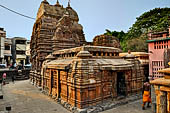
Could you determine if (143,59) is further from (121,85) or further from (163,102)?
(163,102)

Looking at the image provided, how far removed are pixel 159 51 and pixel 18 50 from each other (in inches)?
1374

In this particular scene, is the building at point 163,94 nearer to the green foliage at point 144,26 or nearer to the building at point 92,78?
the building at point 92,78

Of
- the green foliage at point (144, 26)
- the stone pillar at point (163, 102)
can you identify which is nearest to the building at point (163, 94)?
the stone pillar at point (163, 102)

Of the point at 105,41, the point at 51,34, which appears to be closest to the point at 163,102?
the point at 51,34

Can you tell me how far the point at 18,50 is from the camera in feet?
120

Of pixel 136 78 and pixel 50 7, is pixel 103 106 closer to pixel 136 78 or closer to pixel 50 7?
pixel 136 78

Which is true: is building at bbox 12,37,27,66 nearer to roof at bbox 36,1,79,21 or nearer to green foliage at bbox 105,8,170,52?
roof at bbox 36,1,79,21

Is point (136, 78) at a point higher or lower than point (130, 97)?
higher

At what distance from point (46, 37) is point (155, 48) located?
1069 centimetres

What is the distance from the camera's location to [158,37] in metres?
11.6

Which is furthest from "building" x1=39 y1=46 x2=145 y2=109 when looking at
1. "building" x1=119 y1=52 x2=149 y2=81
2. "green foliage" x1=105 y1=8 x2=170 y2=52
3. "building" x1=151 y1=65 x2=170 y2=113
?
"green foliage" x1=105 y1=8 x2=170 y2=52

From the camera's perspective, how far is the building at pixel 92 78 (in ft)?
24.2

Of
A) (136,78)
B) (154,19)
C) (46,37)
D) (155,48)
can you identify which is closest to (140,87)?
(136,78)

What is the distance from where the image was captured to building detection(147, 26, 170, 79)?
35.5 feet
